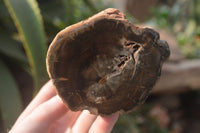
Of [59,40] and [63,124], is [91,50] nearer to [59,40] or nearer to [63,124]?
[59,40]

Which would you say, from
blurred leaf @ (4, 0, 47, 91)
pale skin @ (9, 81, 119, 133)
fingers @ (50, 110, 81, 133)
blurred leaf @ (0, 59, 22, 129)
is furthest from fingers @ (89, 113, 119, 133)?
blurred leaf @ (0, 59, 22, 129)

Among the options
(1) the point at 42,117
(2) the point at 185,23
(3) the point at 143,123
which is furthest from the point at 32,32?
(2) the point at 185,23

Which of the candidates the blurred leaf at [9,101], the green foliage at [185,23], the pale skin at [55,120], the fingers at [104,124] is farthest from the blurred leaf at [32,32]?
the green foliage at [185,23]

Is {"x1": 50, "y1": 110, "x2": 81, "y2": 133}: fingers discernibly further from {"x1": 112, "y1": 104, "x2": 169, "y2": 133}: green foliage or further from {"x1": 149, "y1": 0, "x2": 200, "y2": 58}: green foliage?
{"x1": 149, "y1": 0, "x2": 200, "y2": 58}: green foliage

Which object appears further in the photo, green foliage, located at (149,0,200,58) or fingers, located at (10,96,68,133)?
green foliage, located at (149,0,200,58)

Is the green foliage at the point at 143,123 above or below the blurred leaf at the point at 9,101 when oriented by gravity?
below

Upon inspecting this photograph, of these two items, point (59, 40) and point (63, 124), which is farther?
point (63, 124)

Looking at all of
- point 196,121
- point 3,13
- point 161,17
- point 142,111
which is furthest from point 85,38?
point 161,17

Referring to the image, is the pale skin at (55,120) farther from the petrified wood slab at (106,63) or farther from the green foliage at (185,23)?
the green foliage at (185,23)
